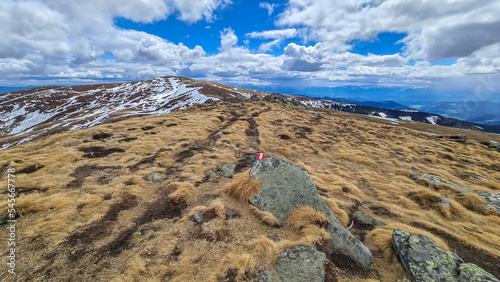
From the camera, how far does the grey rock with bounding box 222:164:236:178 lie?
486 inches

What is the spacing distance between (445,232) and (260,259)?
28.8ft

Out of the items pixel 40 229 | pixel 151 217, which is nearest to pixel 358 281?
pixel 151 217

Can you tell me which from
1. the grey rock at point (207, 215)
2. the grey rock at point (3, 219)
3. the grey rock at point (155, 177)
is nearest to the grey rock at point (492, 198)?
the grey rock at point (207, 215)

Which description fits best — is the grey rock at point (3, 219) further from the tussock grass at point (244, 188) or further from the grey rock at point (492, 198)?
the grey rock at point (492, 198)

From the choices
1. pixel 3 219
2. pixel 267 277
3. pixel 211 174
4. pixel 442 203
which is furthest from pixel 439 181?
pixel 3 219

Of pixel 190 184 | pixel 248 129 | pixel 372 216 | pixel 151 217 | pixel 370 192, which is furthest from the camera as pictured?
pixel 248 129

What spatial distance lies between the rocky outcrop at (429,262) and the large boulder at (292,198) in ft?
3.47

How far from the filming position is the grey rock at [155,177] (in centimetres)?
1120

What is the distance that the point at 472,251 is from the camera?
23.6 feet

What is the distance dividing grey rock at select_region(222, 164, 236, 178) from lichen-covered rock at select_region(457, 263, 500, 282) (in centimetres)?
1021

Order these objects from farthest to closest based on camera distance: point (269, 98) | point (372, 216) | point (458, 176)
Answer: point (269, 98) < point (458, 176) < point (372, 216)

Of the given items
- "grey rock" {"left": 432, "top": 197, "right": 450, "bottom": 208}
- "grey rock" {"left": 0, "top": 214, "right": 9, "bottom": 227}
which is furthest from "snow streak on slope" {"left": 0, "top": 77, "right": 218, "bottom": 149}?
"grey rock" {"left": 432, "top": 197, "right": 450, "bottom": 208}

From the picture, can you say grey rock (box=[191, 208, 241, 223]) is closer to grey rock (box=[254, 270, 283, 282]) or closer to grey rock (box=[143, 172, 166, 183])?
grey rock (box=[254, 270, 283, 282])

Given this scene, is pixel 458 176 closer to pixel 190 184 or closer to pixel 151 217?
pixel 190 184
